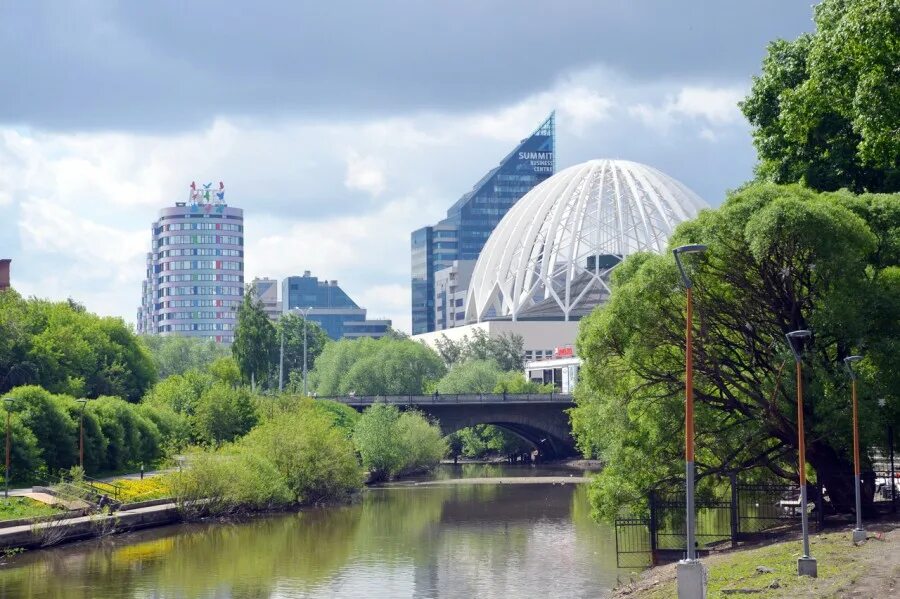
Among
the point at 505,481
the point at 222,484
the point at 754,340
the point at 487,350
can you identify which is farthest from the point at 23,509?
the point at 487,350

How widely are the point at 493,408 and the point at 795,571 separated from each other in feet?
255

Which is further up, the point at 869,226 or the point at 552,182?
the point at 552,182

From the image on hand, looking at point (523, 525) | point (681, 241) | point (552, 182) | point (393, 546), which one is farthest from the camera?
point (552, 182)

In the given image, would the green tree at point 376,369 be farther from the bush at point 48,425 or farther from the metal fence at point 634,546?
the metal fence at point 634,546

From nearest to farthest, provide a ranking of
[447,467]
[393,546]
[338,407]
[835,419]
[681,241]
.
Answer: [835,419]
[681,241]
[393,546]
[338,407]
[447,467]

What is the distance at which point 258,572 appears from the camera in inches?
1750

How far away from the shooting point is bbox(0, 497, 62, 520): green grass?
175 ft

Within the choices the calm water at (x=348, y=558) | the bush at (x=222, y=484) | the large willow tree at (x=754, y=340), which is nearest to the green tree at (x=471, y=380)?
the calm water at (x=348, y=558)

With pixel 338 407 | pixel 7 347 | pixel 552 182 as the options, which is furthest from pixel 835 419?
pixel 552 182

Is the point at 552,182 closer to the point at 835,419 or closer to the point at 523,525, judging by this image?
the point at 523,525

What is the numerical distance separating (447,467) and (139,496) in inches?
2016

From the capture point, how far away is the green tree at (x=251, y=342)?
121 meters

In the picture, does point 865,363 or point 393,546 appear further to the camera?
point 393,546

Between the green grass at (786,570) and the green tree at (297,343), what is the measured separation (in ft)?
382
